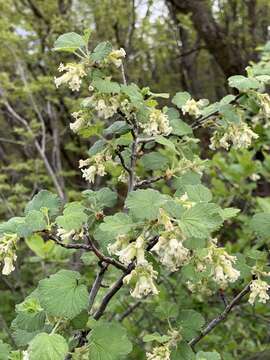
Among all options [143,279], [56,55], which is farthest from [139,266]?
[56,55]

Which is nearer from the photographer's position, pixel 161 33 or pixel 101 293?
pixel 101 293

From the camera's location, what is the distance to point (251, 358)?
2410 mm

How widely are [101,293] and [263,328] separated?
1648mm

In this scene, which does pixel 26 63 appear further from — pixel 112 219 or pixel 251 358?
pixel 112 219

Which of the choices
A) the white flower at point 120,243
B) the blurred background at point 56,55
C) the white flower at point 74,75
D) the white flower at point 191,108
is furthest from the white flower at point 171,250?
the blurred background at point 56,55

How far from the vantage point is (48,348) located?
1101 millimetres

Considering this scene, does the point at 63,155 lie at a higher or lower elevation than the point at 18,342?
lower

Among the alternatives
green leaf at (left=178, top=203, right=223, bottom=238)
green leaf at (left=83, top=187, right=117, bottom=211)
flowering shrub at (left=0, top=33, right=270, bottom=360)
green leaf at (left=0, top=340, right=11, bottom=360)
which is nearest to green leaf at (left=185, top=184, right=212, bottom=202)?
flowering shrub at (left=0, top=33, right=270, bottom=360)

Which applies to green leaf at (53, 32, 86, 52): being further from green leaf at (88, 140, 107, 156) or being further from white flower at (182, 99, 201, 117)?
white flower at (182, 99, 201, 117)

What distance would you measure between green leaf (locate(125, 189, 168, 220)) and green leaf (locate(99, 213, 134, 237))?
0.05 meters

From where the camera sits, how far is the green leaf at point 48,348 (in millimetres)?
1089

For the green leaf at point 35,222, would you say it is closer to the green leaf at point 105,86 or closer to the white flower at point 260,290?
the green leaf at point 105,86

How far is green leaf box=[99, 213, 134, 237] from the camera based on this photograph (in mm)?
1175

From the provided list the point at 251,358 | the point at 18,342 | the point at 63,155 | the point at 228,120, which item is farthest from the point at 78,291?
the point at 63,155
